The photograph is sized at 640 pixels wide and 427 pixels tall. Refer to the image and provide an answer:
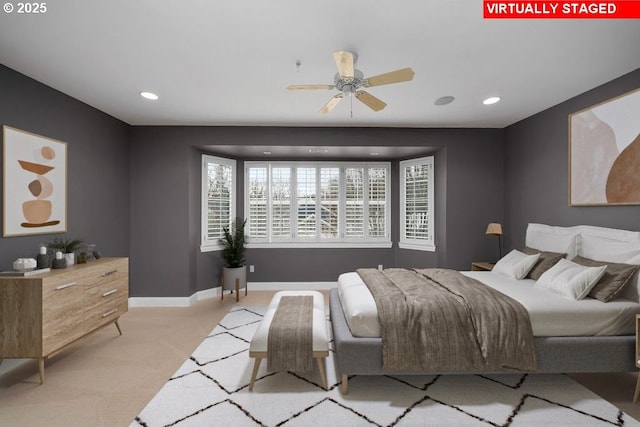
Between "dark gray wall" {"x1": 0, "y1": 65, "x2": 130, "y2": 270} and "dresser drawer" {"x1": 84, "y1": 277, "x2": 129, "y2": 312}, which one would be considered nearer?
"dark gray wall" {"x1": 0, "y1": 65, "x2": 130, "y2": 270}

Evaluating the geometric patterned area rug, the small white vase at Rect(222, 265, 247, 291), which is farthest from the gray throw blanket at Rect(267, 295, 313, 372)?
the small white vase at Rect(222, 265, 247, 291)

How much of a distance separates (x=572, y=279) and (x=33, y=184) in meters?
5.19

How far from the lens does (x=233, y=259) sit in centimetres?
479

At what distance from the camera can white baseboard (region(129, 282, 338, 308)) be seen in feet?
14.5

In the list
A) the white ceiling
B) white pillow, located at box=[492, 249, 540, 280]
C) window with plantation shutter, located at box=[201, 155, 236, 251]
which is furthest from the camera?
window with plantation shutter, located at box=[201, 155, 236, 251]

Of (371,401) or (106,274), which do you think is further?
(106,274)

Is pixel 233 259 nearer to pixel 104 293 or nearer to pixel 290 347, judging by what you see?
pixel 104 293

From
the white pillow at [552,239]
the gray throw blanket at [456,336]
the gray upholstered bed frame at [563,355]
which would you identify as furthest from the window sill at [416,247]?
the gray upholstered bed frame at [563,355]

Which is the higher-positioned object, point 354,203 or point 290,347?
point 354,203

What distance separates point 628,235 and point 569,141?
4.19 ft

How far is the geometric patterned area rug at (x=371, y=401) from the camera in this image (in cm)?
199

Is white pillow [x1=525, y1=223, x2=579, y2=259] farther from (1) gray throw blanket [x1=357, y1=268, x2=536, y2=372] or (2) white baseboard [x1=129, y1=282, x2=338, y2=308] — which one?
(2) white baseboard [x1=129, y1=282, x2=338, y2=308]

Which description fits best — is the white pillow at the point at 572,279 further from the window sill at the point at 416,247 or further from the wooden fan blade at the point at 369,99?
the wooden fan blade at the point at 369,99

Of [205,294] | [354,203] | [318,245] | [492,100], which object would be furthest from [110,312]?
[492,100]
